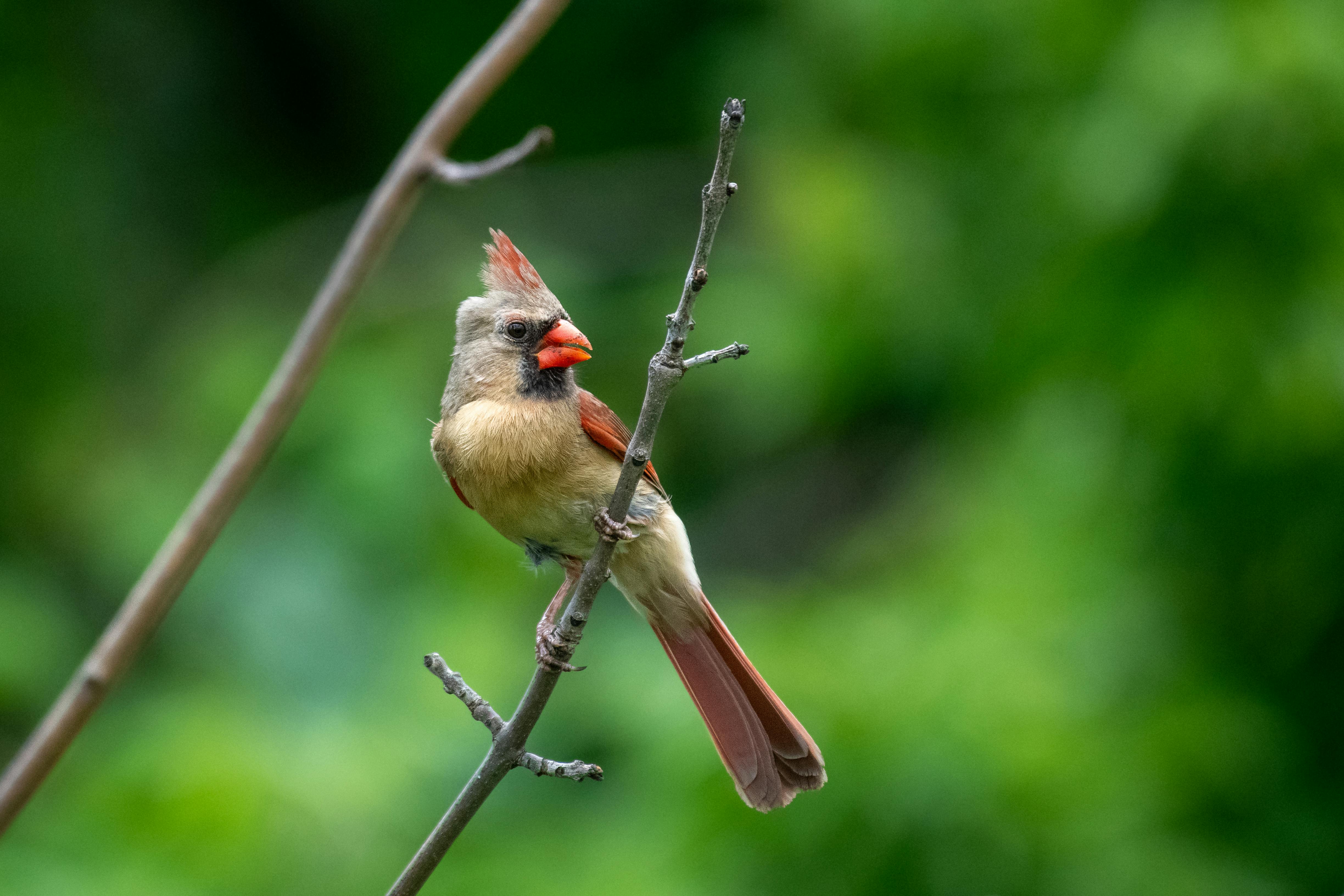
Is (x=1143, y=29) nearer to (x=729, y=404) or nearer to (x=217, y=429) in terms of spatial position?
(x=729, y=404)

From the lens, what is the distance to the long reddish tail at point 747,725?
251 cm

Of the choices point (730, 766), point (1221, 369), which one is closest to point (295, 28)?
point (1221, 369)

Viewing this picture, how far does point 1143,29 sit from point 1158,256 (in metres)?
0.78

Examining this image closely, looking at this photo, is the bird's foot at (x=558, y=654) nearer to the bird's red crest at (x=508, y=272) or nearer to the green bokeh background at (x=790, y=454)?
the bird's red crest at (x=508, y=272)

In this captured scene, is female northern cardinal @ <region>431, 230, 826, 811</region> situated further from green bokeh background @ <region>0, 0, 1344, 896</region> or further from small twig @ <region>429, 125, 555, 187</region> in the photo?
green bokeh background @ <region>0, 0, 1344, 896</region>

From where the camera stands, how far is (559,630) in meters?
1.99

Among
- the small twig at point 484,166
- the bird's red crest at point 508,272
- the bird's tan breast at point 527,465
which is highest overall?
the small twig at point 484,166

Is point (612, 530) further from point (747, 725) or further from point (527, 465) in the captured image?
point (747, 725)

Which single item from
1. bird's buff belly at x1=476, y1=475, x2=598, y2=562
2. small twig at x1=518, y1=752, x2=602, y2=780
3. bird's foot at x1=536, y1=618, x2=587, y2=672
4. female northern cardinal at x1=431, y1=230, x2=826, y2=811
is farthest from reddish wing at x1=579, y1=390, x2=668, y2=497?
small twig at x1=518, y1=752, x2=602, y2=780

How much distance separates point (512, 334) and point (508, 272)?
0.14 metres

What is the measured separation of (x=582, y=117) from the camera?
20.1ft

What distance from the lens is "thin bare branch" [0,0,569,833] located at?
1.68 meters

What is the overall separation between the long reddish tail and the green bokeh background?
0.97m

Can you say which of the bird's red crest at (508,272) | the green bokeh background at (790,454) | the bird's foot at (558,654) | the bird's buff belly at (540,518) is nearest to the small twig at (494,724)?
the bird's foot at (558,654)
